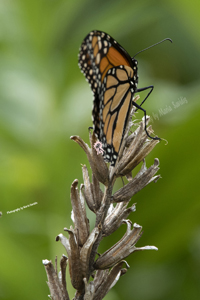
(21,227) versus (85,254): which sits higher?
(21,227)

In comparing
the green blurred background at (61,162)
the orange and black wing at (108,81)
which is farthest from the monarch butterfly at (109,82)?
the green blurred background at (61,162)

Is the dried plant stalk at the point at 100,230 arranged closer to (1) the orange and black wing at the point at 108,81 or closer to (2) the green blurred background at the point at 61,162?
(1) the orange and black wing at the point at 108,81

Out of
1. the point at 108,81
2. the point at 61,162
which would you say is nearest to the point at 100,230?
the point at 108,81

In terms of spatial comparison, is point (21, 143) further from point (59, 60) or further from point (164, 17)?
point (164, 17)

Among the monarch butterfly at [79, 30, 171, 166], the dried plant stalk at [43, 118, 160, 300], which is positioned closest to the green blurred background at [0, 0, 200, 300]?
the monarch butterfly at [79, 30, 171, 166]

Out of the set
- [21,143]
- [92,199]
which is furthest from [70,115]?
[92,199]

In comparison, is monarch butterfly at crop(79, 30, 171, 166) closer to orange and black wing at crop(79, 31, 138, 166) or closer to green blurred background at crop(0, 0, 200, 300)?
orange and black wing at crop(79, 31, 138, 166)

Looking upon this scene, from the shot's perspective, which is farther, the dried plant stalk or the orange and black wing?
the orange and black wing
